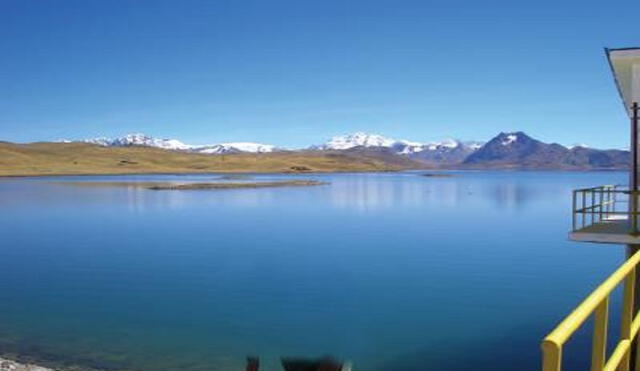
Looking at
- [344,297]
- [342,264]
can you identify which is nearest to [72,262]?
[342,264]

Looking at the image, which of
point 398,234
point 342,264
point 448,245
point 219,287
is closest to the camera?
point 219,287

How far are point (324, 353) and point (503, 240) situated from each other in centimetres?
2955

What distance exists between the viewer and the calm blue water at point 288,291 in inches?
739

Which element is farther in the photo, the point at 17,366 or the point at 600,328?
the point at 17,366

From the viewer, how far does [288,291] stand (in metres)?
27.3

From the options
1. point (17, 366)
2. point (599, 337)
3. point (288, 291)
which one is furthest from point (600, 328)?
point (288, 291)

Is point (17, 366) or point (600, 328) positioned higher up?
point (600, 328)

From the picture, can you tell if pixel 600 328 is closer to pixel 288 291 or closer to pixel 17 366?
pixel 17 366

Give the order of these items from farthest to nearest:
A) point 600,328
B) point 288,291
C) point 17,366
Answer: point 288,291 < point 17,366 < point 600,328

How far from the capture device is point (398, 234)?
160 feet

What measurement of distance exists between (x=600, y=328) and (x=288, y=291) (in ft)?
75.8

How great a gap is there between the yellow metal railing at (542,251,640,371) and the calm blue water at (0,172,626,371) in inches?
A: 477

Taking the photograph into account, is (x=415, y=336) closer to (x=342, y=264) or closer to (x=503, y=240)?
(x=342, y=264)

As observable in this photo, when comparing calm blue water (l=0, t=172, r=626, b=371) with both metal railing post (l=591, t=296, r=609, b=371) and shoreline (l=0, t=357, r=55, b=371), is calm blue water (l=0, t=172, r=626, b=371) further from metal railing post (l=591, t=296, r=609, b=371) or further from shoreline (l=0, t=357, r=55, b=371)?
metal railing post (l=591, t=296, r=609, b=371)
